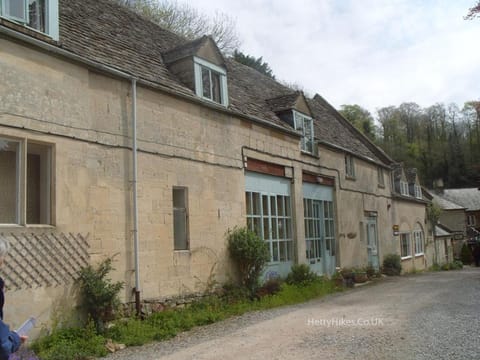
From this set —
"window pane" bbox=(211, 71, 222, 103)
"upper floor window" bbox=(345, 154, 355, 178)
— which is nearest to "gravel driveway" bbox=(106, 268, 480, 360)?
"window pane" bbox=(211, 71, 222, 103)

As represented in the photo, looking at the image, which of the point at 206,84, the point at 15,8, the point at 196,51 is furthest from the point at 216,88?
the point at 15,8

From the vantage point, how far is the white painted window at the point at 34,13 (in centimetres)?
831

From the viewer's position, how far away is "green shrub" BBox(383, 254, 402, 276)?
23.3 meters

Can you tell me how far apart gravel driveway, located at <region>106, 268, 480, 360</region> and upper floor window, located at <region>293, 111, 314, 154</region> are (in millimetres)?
7145

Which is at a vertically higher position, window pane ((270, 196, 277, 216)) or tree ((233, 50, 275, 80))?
tree ((233, 50, 275, 80))

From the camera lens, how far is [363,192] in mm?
22062

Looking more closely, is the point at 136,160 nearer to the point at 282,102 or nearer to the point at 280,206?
the point at 280,206

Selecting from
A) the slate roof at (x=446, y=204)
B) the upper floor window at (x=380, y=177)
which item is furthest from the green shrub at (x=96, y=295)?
the slate roof at (x=446, y=204)

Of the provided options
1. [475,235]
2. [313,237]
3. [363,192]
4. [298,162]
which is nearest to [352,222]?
[363,192]

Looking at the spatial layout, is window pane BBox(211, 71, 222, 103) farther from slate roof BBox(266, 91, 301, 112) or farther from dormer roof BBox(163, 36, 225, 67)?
slate roof BBox(266, 91, 301, 112)

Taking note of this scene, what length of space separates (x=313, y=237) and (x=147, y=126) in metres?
8.80

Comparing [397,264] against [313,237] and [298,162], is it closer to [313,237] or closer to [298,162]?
[313,237]

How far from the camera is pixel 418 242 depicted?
32.0 meters

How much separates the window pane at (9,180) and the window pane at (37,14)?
233 cm
